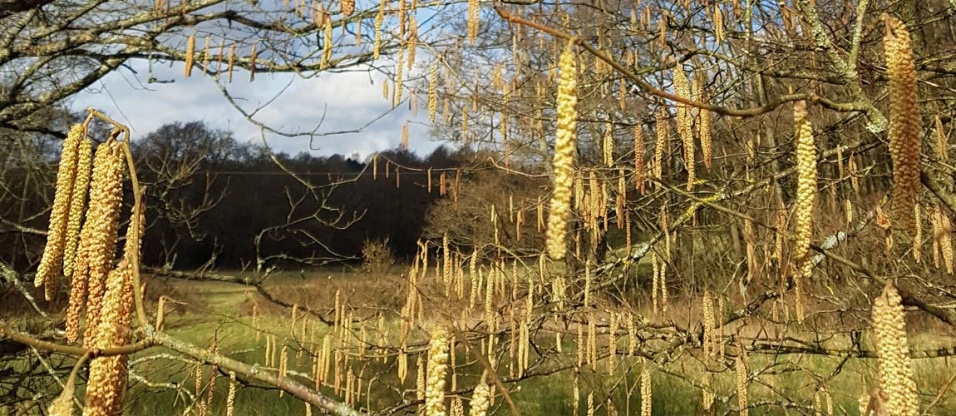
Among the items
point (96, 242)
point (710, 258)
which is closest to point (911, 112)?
point (96, 242)

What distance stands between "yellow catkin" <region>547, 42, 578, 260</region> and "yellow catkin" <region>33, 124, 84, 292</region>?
2.00 ft

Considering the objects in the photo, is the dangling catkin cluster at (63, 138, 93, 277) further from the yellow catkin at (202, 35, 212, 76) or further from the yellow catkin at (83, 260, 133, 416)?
the yellow catkin at (202, 35, 212, 76)

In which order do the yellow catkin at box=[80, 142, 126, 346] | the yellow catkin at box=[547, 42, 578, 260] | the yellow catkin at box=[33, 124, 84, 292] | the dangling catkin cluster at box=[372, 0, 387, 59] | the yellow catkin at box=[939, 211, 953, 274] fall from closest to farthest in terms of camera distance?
the yellow catkin at box=[547, 42, 578, 260] < the yellow catkin at box=[80, 142, 126, 346] < the yellow catkin at box=[33, 124, 84, 292] < the yellow catkin at box=[939, 211, 953, 274] < the dangling catkin cluster at box=[372, 0, 387, 59]

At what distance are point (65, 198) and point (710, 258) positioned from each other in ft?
A: 23.4

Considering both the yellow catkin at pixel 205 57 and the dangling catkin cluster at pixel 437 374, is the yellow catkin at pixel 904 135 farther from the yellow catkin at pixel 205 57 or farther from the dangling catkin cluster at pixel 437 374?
the yellow catkin at pixel 205 57

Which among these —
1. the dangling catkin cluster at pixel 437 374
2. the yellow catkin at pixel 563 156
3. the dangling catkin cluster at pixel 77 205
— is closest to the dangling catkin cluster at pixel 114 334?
the dangling catkin cluster at pixel 77 205

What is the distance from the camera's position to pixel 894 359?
0.71 metres

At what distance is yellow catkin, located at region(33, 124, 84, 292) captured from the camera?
30.8 inches

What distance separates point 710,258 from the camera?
716 centimetres

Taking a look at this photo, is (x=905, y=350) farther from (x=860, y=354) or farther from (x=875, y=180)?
(x=875, y=180)

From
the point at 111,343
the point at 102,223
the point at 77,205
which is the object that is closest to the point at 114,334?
the point at 111,343

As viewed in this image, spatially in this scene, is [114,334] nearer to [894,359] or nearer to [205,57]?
[894,359]

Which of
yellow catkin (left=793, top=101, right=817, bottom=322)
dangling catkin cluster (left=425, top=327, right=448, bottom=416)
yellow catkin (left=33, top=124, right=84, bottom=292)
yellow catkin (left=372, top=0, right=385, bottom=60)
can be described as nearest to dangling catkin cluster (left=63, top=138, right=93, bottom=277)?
yellow catkin (left=33, top=124, right=84, bottom=292)

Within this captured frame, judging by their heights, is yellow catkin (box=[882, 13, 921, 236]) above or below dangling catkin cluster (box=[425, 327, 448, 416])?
above
